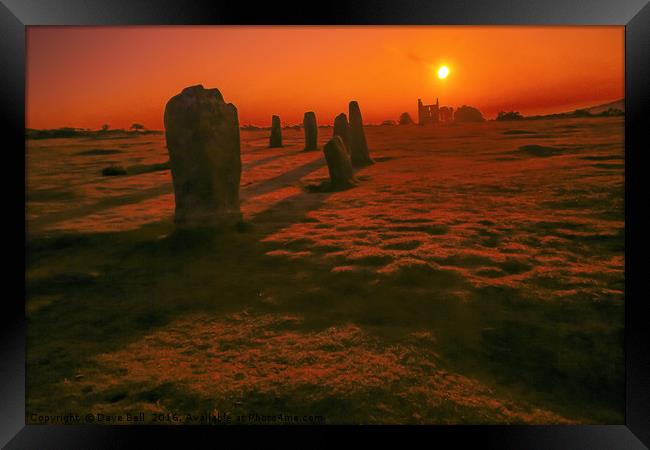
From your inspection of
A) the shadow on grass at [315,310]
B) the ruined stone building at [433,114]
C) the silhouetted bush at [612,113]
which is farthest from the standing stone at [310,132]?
the silhouetted bush at [612,113]

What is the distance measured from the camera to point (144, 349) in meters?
5.37

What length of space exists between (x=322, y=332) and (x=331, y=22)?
341 cm

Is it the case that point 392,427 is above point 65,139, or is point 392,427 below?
below

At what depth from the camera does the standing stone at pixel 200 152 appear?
767 cm

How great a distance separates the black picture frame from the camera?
205 inches

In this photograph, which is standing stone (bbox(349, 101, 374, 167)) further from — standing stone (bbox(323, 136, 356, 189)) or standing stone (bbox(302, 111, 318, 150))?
standing stone (bbox(323, 136, 356, 189))

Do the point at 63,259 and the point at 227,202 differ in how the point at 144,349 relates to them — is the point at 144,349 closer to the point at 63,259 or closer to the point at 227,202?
the point at 63,259

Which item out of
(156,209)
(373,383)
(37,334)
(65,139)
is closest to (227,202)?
(156,209)

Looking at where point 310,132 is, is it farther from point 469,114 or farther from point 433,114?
point 469,114

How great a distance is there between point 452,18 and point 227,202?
4.59 metres

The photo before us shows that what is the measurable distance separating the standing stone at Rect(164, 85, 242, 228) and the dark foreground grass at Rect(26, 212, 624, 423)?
92cm

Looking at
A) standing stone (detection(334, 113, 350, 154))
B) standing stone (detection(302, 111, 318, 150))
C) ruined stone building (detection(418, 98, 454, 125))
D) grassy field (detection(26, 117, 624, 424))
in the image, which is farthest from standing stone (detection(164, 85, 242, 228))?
standing stone (detection(302, 111, 318, 150))

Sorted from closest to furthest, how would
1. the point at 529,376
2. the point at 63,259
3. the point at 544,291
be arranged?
the point at 529,376 < the point at 544,291 < the point at 63,259

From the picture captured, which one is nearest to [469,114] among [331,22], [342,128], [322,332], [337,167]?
[337,167]
